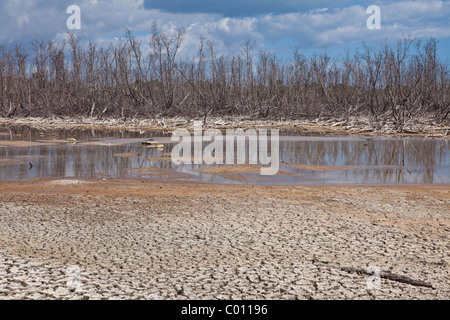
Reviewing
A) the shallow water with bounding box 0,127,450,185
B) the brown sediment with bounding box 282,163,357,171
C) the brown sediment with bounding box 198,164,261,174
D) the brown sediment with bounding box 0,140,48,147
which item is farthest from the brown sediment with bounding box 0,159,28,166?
the brown sediment with bounding box 282,163,357,171

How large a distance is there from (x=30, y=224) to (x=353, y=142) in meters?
18.0

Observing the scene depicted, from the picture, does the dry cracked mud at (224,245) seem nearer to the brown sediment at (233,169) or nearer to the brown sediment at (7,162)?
the brown sediment at (233,169)

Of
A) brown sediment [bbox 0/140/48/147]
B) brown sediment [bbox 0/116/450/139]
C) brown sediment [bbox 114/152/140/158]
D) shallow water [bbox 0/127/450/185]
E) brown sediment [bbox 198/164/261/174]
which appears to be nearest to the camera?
shallow water [bbox 0/127/450/185]

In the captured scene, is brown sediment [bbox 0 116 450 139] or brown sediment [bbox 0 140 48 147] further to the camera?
brown sediment [bbox 0 116 450 139]

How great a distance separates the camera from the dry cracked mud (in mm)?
4484

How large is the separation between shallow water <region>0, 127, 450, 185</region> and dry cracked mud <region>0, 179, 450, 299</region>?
8.24 ft

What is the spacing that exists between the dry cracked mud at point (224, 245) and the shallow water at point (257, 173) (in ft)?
8.24

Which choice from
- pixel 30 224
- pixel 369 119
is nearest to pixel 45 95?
pixel 369 119

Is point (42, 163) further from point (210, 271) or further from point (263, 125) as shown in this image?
point (263, 125)

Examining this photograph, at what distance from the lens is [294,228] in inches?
259

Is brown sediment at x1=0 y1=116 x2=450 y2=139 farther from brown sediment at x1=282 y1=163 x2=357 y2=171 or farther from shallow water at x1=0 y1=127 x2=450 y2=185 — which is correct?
brown sediment at x1=282 y1=163 x2=357 y2=171

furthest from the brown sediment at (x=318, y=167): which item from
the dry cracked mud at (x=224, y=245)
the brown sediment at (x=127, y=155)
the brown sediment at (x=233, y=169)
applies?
the brown sediment at (x=127, y=155)

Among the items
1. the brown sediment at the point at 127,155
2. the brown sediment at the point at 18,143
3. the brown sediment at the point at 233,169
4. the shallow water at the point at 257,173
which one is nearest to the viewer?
the shallow water at the point at 257,173

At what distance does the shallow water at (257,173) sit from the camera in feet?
39.5
